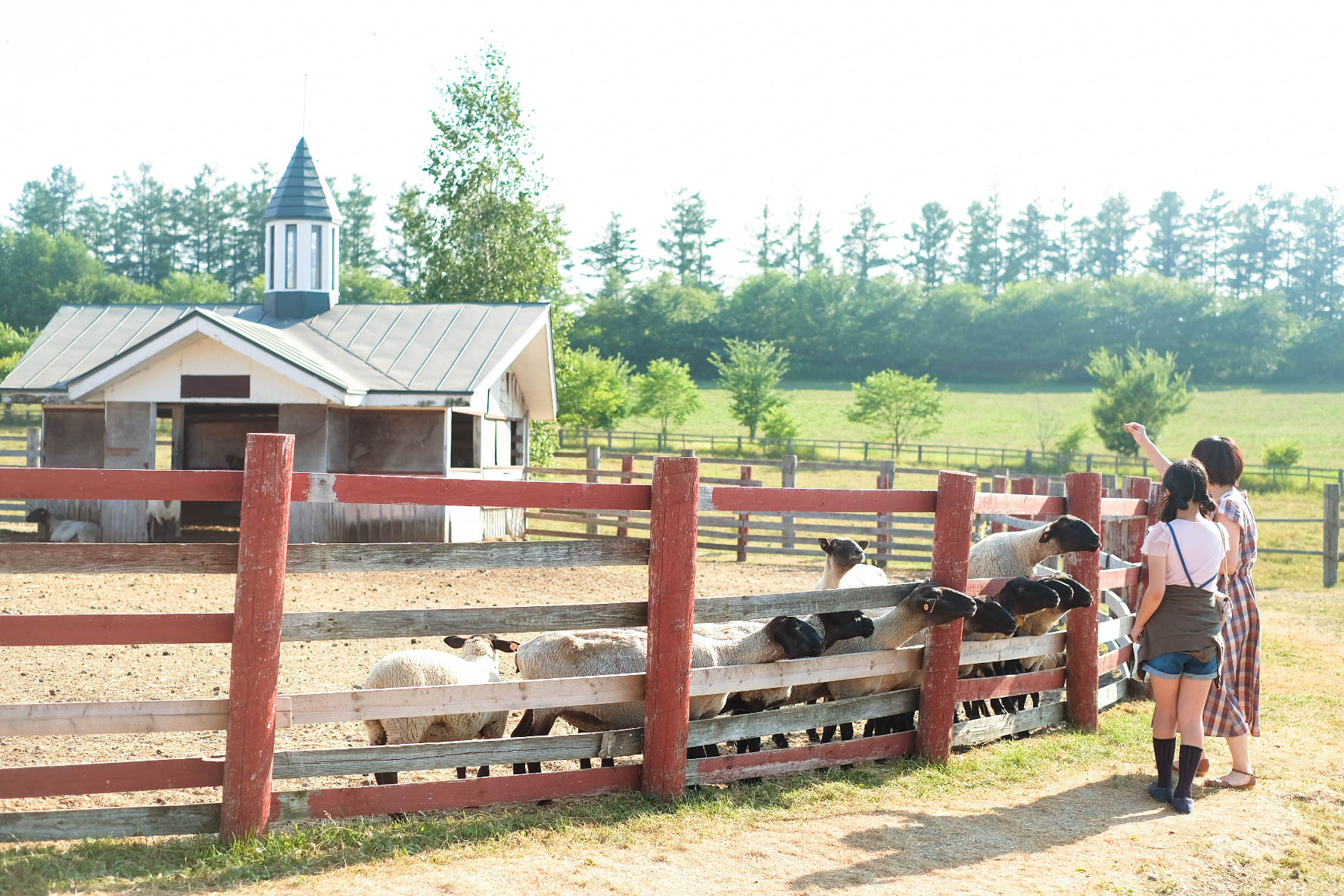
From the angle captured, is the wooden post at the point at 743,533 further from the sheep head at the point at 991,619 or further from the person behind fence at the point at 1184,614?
the person behind fence at the point at 1184,614

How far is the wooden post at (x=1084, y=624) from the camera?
6875mm

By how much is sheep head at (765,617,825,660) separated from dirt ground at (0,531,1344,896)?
2.32 feet

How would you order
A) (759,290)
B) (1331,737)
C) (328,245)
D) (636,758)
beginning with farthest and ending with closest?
1. (759,290)
2. (328,245)
3. (1331,737)
4. (636,758)

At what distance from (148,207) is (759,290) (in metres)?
50.4

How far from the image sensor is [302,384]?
653 inches

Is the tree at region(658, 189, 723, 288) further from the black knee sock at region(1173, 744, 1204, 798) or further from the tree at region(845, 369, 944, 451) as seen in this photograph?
the black knee sock at region(1173, 744, 1204, 798)

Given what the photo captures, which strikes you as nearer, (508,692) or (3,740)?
(508,692)

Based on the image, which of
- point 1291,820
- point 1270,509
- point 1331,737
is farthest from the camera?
point 1270,509

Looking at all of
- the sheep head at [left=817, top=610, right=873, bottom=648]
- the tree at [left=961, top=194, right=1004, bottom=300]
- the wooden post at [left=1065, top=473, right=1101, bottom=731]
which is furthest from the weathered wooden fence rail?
the tree at [left=961, top=194, right=1004, bottom=300]

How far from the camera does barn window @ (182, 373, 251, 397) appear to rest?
17.0 m

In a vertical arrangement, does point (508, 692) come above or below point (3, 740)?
above

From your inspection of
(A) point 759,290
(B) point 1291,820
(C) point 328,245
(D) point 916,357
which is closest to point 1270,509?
Result: (C) point 328,245

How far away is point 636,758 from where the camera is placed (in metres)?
6.61

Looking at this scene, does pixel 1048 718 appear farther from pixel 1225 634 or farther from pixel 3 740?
pixel 3 740
